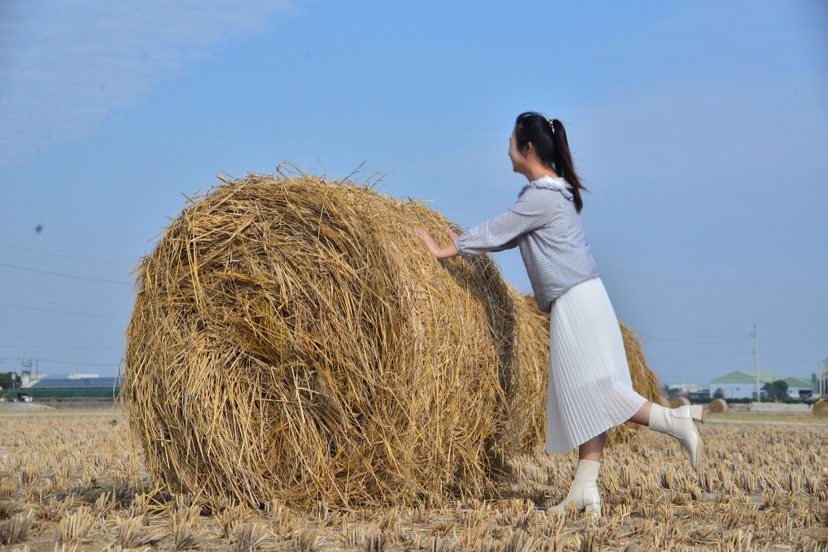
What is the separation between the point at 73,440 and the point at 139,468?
316 cm

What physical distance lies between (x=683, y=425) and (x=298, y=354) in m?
1.88

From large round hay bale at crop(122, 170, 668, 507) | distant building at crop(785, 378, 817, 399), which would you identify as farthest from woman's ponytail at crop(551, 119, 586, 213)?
distant building at crop(785, 378, 817, 399)

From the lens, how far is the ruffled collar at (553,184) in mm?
5160

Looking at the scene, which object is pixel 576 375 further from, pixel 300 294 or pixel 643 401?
pixel 300 294

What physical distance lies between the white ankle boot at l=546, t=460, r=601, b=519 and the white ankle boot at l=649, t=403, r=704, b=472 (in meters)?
0.37

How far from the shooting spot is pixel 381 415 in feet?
15.7

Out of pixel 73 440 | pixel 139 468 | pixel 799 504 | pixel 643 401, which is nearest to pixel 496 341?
pixel 643 401

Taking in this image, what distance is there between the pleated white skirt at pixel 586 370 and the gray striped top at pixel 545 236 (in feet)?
0.28

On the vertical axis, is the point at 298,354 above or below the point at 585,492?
above

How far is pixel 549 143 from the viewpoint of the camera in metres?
5.21

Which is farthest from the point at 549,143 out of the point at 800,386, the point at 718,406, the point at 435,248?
the point at 800,386

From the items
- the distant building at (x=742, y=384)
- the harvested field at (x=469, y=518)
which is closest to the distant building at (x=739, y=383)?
the distant building at (x=742, y=384)

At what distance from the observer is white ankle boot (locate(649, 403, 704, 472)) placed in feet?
16.1

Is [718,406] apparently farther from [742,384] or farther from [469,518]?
[742,384]
